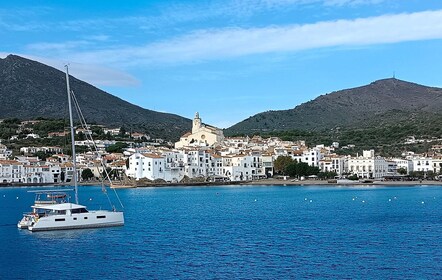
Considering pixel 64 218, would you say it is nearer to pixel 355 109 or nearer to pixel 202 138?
pixel 202 138

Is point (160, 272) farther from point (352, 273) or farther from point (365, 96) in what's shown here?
point (365, 96)

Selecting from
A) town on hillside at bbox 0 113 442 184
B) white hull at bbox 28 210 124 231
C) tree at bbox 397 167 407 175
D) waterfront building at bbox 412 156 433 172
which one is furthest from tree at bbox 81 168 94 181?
white hull at bbox 28 210 124 231

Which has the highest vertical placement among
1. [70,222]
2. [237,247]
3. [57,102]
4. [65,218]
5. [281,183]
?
[57,102]

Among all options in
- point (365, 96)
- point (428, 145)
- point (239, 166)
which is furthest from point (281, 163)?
point (365, 96)

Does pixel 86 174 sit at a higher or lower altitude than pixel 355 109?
lower

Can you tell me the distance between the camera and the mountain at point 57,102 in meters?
151

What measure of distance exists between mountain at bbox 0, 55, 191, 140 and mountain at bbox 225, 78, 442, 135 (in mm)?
21033

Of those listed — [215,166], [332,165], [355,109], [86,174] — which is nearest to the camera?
[86,174]

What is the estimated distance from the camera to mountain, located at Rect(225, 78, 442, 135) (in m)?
145

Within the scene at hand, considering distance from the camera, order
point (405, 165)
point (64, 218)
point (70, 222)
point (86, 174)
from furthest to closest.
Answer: point (405, 165) < point (86, 174) < point (70, 222) < point (64, 218)

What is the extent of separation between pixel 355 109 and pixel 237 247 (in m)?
142

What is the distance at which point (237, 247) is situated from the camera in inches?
925

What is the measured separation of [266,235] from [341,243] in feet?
11.8

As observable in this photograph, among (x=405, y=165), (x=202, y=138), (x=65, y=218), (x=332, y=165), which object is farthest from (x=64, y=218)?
(x=202, y=138)
